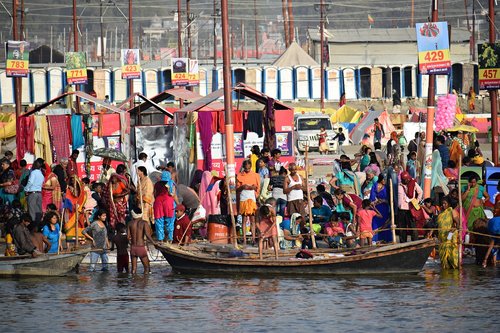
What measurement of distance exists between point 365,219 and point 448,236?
4.65 ft

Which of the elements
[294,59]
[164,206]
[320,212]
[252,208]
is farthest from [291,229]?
[294,59]

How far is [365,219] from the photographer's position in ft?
70.5

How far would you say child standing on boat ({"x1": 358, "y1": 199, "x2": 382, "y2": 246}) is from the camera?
843 inches

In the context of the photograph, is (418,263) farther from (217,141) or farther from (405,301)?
(217,141)

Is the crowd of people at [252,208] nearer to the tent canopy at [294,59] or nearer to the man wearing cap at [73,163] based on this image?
the man wearing cap at [73,163]

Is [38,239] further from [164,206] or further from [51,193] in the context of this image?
[51,193]

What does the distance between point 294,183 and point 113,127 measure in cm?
708

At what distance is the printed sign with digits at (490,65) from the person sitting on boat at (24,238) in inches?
437

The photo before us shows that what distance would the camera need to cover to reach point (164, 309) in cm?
1806

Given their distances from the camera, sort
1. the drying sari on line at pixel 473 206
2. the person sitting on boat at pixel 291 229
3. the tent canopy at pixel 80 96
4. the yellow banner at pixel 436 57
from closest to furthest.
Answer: the drying sari on line at pixel 473 206 < the person sitting on boat at pixel 291 229 < the yellow banner at pixel 436 57 < the tent canopy at pixel 80 96

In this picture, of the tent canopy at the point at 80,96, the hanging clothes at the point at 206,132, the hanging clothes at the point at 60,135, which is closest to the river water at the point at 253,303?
the hanging clothes at the point at 206,132

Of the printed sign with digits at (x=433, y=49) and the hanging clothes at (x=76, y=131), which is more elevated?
the printed sign with digits at (x=433, y=49)

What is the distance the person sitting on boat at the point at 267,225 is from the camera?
2070cm

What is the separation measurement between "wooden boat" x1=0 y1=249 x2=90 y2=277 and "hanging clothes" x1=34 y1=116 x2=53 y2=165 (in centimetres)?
751
